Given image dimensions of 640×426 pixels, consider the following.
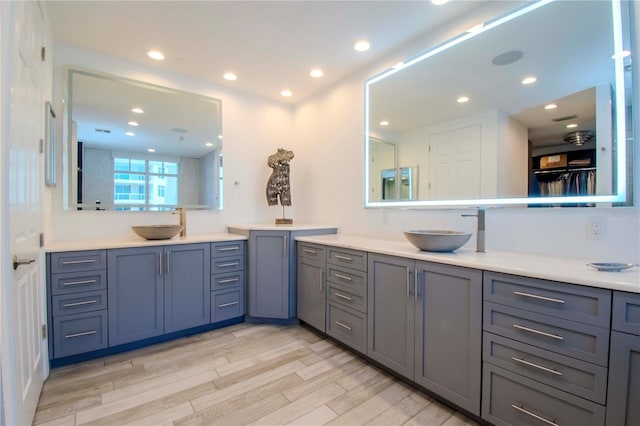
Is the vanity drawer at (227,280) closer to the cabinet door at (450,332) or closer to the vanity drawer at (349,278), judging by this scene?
the vanity drawer at (349,278)

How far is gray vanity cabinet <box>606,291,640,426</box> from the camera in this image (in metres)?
1.13

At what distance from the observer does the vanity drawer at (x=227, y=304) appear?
2.90 meters

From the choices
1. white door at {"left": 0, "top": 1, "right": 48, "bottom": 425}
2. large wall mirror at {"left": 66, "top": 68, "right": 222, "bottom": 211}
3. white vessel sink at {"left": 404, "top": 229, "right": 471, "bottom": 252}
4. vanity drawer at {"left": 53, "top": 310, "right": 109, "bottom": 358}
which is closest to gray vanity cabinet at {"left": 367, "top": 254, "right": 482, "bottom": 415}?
white vessel sink at {"left": 404, "top": 229, "right": 471, "bottom": 252}

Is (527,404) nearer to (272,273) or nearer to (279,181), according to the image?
(272,273)

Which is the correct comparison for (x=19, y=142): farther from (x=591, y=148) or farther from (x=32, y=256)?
(x=591, y=148)

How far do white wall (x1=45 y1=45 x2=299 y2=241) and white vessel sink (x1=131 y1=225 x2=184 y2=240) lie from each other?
0.43 meters

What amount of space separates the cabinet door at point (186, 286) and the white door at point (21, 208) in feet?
2.76

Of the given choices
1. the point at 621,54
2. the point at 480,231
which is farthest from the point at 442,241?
the point at 621,54

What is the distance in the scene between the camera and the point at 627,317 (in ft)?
3.77

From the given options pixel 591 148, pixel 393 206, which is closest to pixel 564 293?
pixel 591 148

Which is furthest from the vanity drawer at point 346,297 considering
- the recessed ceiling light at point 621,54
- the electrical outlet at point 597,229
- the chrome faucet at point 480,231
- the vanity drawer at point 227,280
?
the recessed ceiling light at point 621,54

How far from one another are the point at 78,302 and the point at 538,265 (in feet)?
10.2

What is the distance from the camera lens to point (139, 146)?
3.03 meters

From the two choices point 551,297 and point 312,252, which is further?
point 312,252
